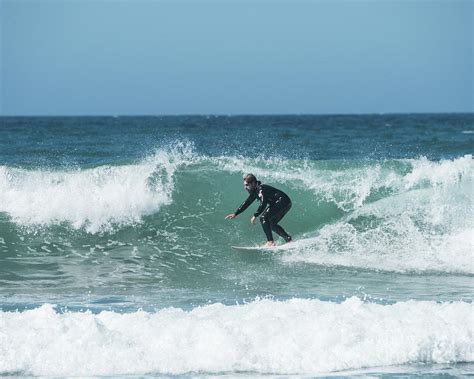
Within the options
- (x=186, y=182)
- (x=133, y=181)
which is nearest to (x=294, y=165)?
(x=186, y=182)

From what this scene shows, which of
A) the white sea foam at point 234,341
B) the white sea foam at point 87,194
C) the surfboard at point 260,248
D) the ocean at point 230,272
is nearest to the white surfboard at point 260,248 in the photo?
the surfboard at point 260,248

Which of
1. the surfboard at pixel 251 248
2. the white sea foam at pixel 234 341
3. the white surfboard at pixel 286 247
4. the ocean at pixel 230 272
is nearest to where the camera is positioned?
A: the white sea foam at pixel 234 341

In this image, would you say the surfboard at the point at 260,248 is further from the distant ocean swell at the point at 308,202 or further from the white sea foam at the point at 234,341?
the white sea foam at the point at 234,341

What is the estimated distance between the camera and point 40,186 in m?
15.9

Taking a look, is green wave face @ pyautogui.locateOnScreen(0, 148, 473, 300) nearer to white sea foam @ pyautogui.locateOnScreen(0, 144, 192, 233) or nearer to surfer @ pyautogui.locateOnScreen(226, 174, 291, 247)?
white sea foam @ pyautogui.locateOnScreen(0, 144, 192, 233)

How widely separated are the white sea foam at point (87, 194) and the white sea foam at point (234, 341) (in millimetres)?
6912

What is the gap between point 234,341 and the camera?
721cm

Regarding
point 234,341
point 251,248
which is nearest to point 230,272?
point 251,248

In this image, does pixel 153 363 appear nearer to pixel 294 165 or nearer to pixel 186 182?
pixel 186 182

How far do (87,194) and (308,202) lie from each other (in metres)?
4.48

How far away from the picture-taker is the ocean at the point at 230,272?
7.08m

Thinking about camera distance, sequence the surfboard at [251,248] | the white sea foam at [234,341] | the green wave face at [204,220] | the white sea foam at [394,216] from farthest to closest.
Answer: the surfboard at [251,248], the white sea foam at [394,216], the green wave face at [204,220], the white sea foam at [234,341]

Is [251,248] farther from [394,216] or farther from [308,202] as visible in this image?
[394,216]

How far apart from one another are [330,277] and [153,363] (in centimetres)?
460
